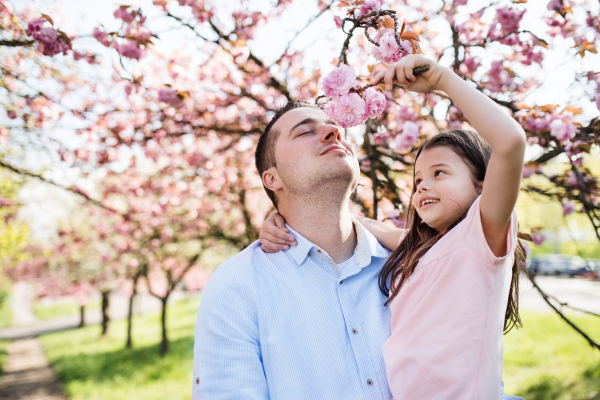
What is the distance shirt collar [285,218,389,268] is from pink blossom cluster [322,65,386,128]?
2.13 feet

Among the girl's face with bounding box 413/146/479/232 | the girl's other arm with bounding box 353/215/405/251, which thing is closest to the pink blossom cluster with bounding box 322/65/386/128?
the girl's face with bounding box 413/146/479/232

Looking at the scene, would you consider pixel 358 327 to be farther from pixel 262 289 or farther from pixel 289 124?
pixel 289 124

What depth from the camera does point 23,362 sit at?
36.7 ft

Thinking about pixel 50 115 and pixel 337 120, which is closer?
pixel 337 120

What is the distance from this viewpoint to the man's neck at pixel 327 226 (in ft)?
6.60

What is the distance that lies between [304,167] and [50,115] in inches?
164

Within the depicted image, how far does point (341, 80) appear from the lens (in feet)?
4.97

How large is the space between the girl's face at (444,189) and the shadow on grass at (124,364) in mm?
7931

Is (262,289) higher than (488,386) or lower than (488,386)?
higher

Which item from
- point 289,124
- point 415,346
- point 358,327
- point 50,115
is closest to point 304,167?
point 289,124

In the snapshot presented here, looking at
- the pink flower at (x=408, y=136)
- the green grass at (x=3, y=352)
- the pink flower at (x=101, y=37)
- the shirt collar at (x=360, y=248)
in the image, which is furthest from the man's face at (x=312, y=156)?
the green grass at (x=3, y=352)

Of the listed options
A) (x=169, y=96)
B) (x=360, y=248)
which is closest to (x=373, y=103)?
(x=360, y=248)

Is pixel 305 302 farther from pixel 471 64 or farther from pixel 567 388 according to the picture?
pixel 567 388

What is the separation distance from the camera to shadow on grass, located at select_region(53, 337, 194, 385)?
321 inches
